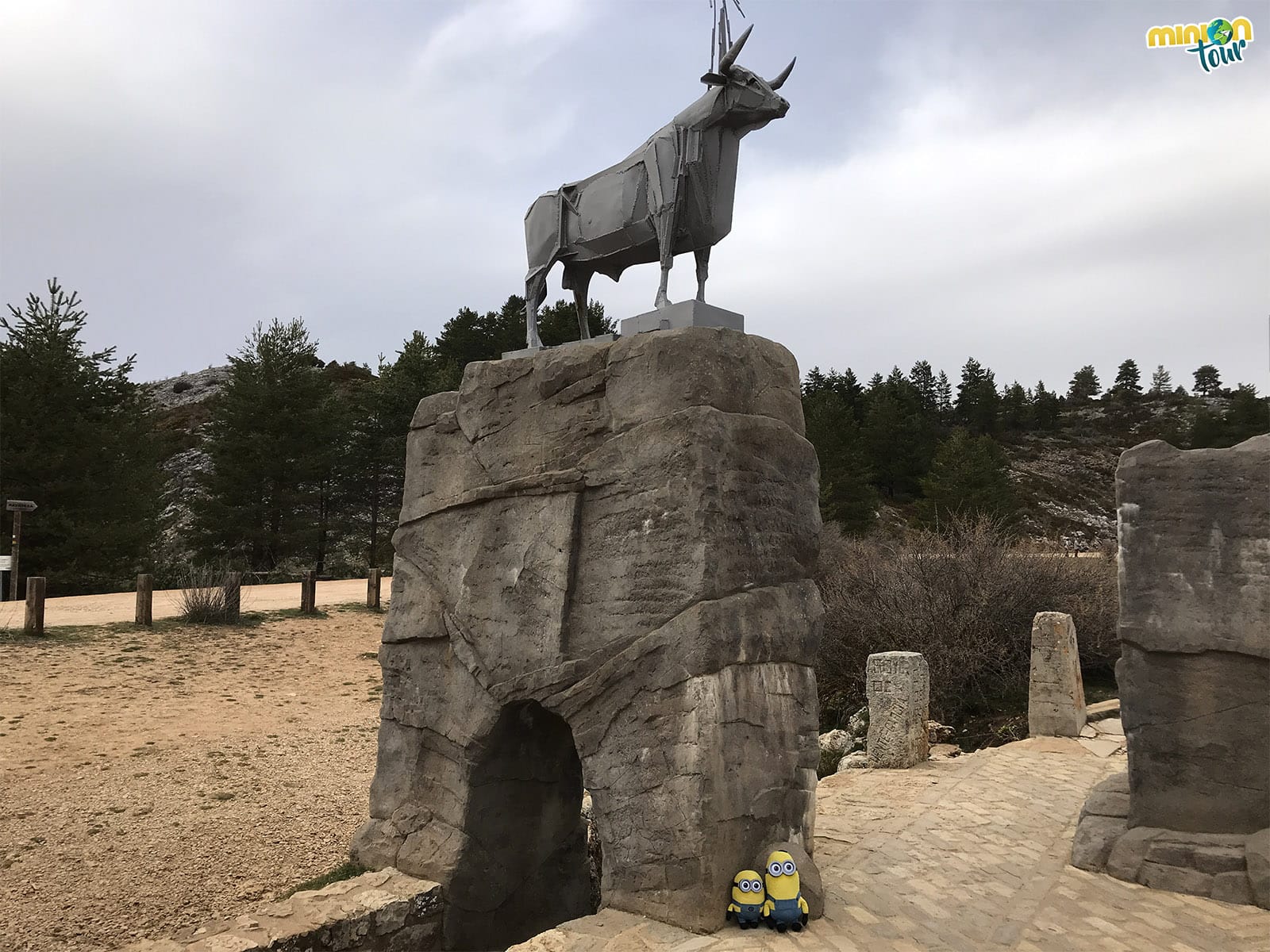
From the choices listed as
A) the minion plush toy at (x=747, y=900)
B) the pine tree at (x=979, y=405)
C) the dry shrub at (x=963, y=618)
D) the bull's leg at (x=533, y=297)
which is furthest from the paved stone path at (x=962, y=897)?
the pine tree at (x=979, y=405)

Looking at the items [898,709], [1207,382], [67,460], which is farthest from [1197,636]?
[1207,382]

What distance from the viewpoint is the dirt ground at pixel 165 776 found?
6.26m

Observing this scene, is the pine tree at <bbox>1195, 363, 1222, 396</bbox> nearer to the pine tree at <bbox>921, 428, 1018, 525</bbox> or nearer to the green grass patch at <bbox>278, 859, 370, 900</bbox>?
the pine tree at <bbox>921, 428, 1018, 525</bbox>

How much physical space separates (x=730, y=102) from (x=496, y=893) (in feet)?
17.0

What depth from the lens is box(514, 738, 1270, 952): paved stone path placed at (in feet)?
15.1

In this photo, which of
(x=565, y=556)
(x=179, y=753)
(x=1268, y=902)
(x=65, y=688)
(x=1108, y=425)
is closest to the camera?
(x=565, y=556)

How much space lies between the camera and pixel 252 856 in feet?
23.5

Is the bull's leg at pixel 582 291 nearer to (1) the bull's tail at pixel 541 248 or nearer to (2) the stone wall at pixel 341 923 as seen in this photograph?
(1) the bull's tail at pixel 541 248

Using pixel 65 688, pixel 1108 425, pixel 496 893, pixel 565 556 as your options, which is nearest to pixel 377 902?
pixel 496 893

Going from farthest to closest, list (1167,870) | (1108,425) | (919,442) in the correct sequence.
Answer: (1108,425)
(919,442)
(1167,870)

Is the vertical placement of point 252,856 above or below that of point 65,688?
below

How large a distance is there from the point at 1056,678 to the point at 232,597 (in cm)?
1283

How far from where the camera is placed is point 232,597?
609 inches

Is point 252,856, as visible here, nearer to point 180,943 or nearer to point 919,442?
point 180,943
